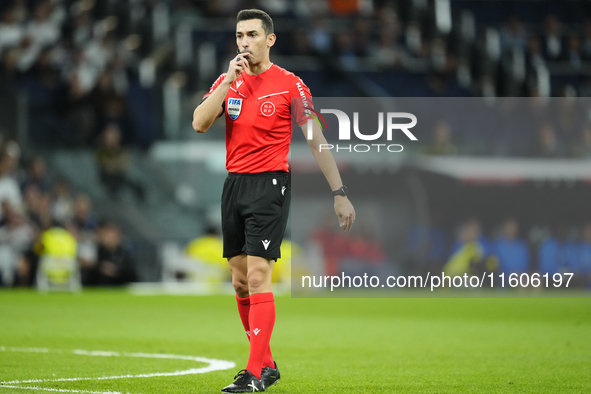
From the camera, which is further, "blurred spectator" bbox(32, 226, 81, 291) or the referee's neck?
"blurred spectator" bbox(32, 226, 81, 291)

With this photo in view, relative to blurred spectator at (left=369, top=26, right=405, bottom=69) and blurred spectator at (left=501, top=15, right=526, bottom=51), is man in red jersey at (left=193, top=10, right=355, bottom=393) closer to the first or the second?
blurred spectator at (left=369, top=26, right=405, bottom=69)

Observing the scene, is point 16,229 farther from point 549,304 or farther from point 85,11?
point 549,304

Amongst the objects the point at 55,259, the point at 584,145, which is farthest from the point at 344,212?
the point at 584,145

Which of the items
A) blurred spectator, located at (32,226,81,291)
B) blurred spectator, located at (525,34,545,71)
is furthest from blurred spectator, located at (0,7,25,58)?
blurred spectator, located at (525,34,545,71)

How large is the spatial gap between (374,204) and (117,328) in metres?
8.43

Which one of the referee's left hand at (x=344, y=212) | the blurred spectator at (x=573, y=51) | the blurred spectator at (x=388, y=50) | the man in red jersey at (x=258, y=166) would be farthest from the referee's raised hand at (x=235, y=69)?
the blurred spectator at (x=573, y=51)

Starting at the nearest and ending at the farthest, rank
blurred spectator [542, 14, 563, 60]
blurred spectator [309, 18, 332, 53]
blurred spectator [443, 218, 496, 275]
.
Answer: blurred spectator [443, 218, 496, 275] < blurred spectator [309, 18, 332, 53] < blurred spectator [542, 14, 563, 60]

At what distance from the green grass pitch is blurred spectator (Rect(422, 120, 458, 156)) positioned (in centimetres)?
398

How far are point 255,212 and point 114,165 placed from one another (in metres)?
13.0

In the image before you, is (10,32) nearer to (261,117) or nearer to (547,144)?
(547,144)

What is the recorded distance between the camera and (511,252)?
1606 centimetres

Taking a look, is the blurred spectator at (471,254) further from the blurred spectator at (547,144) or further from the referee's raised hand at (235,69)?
the referee's raised hand at (235,69)

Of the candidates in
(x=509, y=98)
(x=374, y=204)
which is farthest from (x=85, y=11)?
(x=509, y=98)

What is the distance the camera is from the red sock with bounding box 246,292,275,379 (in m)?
5.29
